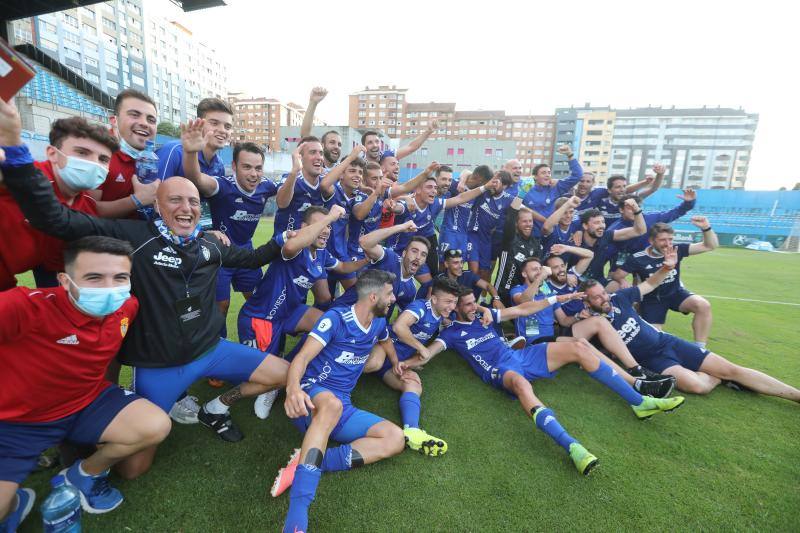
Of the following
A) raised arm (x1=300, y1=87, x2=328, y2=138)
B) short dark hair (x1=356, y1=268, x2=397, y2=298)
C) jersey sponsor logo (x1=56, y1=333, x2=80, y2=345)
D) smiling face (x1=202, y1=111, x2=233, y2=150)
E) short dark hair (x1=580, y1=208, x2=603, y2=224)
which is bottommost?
jersey sponsor logo (x1=56, y1=333, x2=80, y2=345)

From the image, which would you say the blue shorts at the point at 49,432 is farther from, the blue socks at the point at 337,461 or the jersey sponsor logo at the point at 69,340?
the blue socks at the point at 337,461

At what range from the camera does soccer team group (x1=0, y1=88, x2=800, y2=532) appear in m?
2.05

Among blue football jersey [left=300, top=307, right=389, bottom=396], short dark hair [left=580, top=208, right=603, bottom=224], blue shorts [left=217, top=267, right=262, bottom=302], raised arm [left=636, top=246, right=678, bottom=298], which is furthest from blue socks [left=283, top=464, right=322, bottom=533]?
short dark hair [left=580, top=208, right=603, bottom=224]

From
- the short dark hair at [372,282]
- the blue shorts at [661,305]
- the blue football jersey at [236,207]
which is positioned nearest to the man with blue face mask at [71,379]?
the short dark hair at [372,282]

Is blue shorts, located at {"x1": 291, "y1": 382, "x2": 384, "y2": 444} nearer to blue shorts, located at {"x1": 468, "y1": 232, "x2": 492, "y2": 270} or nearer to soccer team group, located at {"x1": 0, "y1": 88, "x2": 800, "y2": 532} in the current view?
soccer team group, located at {"x1": 0, "y1": 88, "x2": 800, "y2": 532}

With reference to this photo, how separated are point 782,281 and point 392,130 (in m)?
87.5

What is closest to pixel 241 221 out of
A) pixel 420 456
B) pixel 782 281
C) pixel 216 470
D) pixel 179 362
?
pixel 179 362

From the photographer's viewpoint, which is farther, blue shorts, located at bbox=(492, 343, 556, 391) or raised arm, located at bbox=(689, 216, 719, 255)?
raised arm, located at bbox=(689, 216, 719, 255)

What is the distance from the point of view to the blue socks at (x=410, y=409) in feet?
10.5

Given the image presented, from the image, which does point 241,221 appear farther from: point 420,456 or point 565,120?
point 565,120

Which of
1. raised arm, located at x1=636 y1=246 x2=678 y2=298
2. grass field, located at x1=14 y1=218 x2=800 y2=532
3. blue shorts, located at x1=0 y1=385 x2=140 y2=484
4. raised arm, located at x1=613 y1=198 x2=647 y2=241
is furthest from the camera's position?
raised arm, located at x1=613 y1=198 x2=647 y2=241

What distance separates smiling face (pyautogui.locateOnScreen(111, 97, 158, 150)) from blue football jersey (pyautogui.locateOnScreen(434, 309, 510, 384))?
11.3 ft

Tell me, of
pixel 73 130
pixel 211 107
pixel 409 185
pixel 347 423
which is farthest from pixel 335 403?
pixel 409 185

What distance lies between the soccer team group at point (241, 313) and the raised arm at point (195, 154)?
0.9 inches
